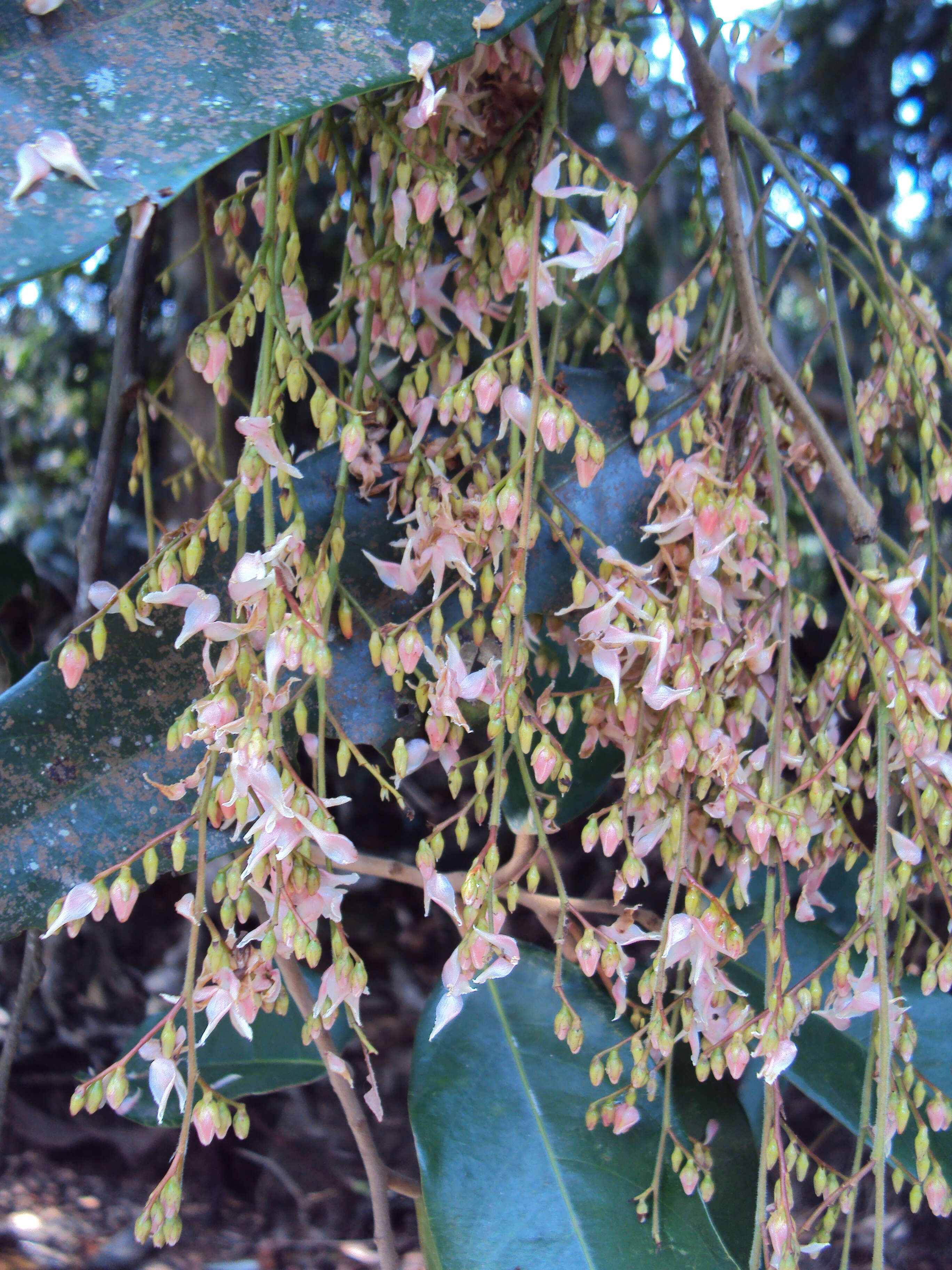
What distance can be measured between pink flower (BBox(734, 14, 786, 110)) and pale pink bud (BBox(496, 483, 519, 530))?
1.36ft

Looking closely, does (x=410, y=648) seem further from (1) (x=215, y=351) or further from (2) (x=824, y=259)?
(2) (x=824, y=259)

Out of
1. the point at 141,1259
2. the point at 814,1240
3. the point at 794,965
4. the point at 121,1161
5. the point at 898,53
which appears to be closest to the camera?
the point at 814,1240

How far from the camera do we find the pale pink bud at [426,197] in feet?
1.72

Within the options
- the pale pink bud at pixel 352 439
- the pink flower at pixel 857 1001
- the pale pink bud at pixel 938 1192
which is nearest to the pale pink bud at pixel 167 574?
the pale pink bud at pixel 352 439

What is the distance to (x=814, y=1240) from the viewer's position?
560mm

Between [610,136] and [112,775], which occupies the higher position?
[610,136]

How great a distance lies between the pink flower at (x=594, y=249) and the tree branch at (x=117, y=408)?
0.43 m

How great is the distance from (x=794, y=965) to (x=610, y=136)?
53.1 inches

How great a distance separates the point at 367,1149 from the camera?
0.68 metres

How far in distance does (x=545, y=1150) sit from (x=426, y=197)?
62cm

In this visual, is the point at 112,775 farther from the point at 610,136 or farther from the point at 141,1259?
the point at 610,136

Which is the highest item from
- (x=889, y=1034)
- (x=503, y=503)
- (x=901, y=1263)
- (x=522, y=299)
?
(x=522, y=299)

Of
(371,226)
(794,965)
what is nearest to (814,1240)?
(794,965)

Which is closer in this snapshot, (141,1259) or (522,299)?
(522,299)
